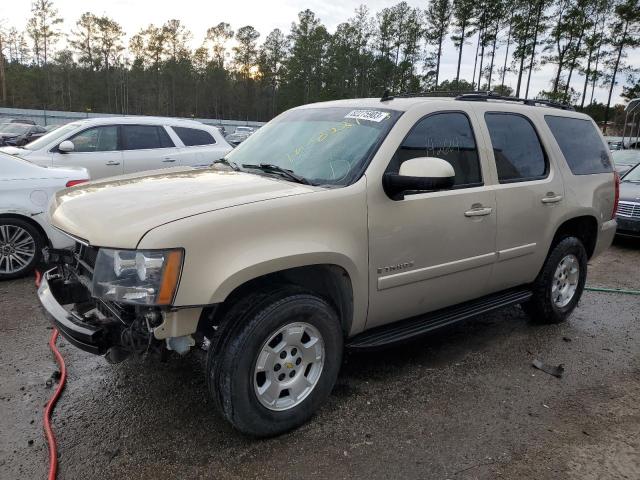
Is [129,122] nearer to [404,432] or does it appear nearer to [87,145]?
[87,145]

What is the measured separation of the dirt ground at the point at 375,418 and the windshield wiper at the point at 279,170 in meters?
1.19

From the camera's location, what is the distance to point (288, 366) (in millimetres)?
2748

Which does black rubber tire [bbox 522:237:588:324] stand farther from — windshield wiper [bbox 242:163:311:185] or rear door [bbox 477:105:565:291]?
windshield wiper [bbox 242:163:311:185]

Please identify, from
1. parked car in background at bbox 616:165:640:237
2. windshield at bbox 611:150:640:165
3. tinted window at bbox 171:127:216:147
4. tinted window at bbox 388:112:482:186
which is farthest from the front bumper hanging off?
windshield at bbox 611:150:640:165

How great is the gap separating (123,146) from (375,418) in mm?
6949

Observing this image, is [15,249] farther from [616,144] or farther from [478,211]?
[616,144]

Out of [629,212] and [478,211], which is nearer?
[478,211]

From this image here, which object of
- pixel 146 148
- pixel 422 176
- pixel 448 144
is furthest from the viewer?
pixel 146 148

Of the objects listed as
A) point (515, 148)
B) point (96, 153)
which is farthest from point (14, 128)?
point (515, 148)

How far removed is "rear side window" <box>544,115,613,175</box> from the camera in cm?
436

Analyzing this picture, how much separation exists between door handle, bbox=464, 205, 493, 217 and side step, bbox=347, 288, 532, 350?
737 mm

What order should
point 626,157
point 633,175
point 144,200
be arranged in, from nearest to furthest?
point 144,200, point 633,175, point 626,157

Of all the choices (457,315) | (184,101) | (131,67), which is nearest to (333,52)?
(184,101)

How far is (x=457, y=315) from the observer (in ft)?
11.8
